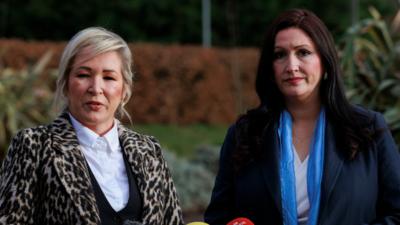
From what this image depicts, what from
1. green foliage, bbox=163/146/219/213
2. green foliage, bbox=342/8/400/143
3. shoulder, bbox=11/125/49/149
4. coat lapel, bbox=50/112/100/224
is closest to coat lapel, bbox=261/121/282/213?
coat lapel, bbox=50/112/100/224

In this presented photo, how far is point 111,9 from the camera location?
26922mm

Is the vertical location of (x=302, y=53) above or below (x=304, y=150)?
above

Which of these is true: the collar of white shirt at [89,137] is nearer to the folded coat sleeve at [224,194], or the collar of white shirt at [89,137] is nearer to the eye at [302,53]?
the folded coat sleeve at [224,194]

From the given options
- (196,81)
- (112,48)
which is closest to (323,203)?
(112,48)

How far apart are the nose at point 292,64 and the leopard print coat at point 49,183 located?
745 millimetres

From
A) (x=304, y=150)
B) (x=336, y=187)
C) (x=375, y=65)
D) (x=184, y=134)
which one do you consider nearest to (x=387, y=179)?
(x=336, y=187)

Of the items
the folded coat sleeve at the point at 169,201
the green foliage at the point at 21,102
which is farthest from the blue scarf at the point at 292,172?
the green foliage at the point at 21,102

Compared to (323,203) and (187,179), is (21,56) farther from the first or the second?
(323,203)

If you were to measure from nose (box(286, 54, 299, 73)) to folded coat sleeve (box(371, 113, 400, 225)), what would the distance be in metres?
0.38

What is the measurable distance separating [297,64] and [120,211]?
2.99 feet

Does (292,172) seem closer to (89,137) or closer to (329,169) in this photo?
(329,169)

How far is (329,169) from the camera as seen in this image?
124 inches

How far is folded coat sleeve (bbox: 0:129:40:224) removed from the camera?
9.16 ft

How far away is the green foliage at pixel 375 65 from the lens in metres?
6.05
